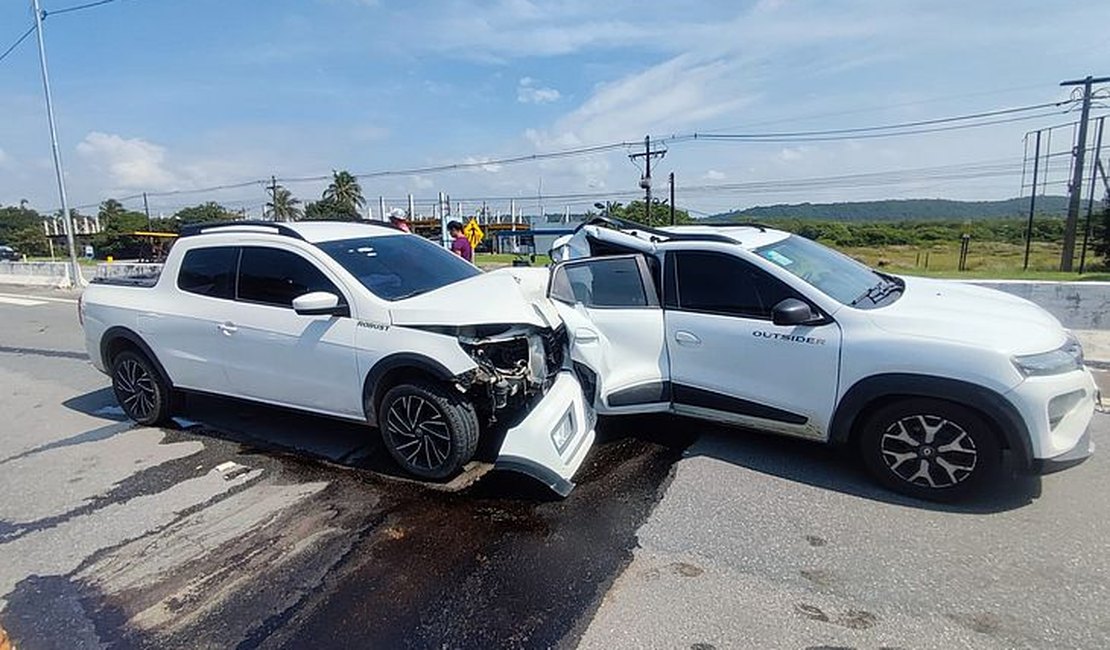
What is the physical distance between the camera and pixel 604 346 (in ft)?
15.0

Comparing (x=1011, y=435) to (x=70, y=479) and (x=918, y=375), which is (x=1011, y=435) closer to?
(x=918, y=375)

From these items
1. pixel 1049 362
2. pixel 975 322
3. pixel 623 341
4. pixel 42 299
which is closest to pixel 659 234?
pixel 623 341

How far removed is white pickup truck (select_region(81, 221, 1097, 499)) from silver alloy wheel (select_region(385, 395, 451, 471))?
15 millimetres

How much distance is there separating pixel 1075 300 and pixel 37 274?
30.5m

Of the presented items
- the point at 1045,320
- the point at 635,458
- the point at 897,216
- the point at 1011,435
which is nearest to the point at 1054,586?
the point at 1011,435

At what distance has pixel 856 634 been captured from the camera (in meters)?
2.49

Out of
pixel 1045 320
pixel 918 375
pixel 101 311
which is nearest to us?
pixel 918 375

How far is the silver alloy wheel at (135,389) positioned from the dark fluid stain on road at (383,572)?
47.6 inches

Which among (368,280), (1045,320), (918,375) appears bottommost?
(918,375)

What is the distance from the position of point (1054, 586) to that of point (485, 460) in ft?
10.6

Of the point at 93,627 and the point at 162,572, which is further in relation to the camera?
the point at 162,572

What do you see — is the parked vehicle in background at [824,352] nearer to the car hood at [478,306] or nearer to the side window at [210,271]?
the car hood at [478,306]

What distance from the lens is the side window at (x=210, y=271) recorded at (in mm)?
4688

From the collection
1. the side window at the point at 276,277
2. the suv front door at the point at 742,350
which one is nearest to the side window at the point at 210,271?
the side window at the point at 276,277
